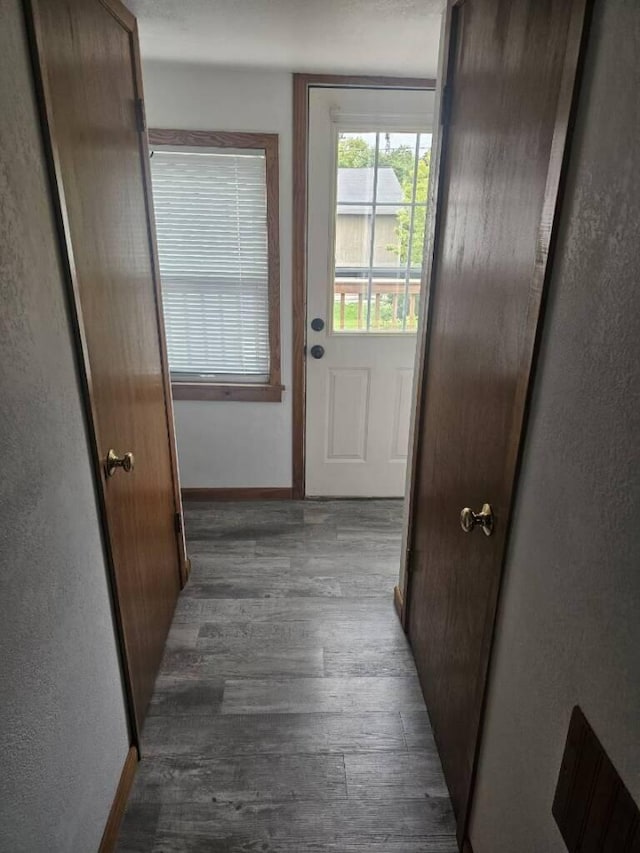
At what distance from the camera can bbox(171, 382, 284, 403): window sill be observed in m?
2.81

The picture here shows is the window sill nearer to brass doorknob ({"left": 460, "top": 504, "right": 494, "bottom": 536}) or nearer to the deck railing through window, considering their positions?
the deck railing through window

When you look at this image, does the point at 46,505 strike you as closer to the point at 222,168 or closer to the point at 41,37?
the point at 41,37

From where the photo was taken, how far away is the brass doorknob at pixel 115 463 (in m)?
1.34

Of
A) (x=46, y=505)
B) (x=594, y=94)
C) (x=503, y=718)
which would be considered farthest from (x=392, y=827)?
(x=594, y=94)

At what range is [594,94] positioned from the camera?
30.1 inches

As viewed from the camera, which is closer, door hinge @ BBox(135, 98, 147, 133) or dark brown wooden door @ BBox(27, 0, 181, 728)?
dark brown wooden door @ BBox(27, 0, 181, 728)

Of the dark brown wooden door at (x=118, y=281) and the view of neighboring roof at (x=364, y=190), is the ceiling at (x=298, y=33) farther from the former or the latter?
the view of neighboring roof at (x=364, y=190)

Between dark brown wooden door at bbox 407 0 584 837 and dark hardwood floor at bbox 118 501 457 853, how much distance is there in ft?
0.49

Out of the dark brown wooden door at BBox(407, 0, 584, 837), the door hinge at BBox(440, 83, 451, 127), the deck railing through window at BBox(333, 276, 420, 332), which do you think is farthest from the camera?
the deck railing through window at BBox(333, 276, 420, 332)

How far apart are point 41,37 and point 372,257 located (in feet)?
5.92

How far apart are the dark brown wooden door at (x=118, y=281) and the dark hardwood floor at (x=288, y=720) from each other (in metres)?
0.19

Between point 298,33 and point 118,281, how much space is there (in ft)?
3.75

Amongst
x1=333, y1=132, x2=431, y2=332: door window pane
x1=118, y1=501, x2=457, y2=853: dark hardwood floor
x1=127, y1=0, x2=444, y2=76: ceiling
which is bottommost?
x1=118, y1=501, x2=457, y2=853: dark hardwood floor

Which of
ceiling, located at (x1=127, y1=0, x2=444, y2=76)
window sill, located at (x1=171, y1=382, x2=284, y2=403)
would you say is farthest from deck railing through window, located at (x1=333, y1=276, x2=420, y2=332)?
ceiling, located at (x1=127, y1=0, x2=444, y2=76)
